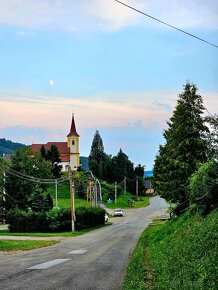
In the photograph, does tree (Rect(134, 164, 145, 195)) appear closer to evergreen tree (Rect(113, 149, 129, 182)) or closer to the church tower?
evergreen tree (Rect(113, 149, 129, 182))

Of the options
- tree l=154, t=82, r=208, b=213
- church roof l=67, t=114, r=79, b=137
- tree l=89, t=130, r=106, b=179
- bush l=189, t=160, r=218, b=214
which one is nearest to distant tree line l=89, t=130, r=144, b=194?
tree l=89, t=130, r=106, b=179

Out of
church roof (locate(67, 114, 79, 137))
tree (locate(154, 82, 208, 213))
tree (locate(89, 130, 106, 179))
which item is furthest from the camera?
church roof (locate(67, 114, 79, 137))

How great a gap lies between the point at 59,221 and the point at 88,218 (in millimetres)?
5008

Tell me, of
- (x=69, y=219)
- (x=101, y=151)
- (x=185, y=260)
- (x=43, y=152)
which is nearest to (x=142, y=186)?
(x=101, y=151)

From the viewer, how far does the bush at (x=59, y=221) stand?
5417 cm

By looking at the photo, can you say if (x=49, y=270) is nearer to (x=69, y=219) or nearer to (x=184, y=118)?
(x=184, y=118)

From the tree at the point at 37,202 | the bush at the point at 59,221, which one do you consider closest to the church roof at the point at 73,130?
the tree at the point at 37,202

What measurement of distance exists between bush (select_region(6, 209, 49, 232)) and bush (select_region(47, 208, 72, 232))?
61 cm

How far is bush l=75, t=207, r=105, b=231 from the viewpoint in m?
55.2

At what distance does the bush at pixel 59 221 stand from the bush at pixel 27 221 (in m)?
0.61

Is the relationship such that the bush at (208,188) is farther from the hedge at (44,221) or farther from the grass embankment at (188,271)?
the hedge at (44,221)

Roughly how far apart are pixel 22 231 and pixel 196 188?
34808mm

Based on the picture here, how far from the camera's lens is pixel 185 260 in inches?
521

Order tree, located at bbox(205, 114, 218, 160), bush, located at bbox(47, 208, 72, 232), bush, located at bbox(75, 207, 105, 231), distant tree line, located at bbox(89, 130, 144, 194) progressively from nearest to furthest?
tree, located at bbox(205, 114, 218, 160) < bush, located at bbox(47, 208, 72, 232) < bush, located at bbox(75, 207, 105, 231) < distant tree line, located at bbox(89, 130, 144, 194)
